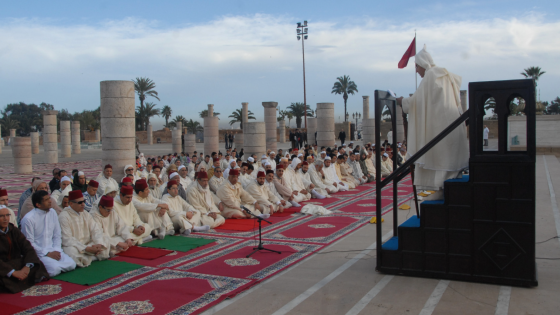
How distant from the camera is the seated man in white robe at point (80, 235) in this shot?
517cm

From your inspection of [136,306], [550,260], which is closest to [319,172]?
[550,260]

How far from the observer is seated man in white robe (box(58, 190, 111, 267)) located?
5.17m

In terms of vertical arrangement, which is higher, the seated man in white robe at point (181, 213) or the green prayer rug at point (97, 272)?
the seated man in white robe at point (181, 213)

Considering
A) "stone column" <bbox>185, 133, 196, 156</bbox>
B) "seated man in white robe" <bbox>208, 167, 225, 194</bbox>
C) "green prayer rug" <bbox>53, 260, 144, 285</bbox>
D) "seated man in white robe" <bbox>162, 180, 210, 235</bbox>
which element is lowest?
"green prayer rug" <bbox>53, 260, 144, 285</bbox>

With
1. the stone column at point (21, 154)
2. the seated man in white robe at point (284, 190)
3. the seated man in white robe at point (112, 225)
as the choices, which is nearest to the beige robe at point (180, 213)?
the seated man in white robe at point (112, 225)

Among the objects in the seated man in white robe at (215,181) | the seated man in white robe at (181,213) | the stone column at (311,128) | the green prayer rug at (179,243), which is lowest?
the green prayer rug at (179,243)

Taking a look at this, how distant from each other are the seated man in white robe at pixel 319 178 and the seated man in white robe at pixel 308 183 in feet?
0.32

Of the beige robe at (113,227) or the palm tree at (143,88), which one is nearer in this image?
the beige robe at (113,227)

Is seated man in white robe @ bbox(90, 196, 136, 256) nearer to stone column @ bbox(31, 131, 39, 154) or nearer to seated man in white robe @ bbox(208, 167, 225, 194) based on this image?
seated man in white robe @ bbox(208, 167, 225, 194)

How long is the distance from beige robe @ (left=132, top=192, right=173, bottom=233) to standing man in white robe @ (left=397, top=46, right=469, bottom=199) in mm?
3809

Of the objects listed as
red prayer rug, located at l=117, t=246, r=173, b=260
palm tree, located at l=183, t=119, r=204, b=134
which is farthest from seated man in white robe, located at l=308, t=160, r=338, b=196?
palm tree, located at l=183, t=119, r=204, b=134

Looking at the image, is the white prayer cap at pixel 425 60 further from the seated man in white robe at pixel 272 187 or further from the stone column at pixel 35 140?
the stone column at pixel 35 140

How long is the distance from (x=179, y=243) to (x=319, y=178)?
5.80 m

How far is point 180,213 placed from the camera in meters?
6.98
